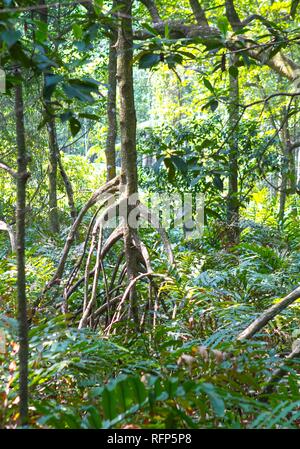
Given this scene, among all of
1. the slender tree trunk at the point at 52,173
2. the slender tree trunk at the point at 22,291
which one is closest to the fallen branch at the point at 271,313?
the slender tree trunk at the point at 22,291

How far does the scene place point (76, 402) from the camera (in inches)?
75.2

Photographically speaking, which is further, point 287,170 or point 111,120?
point 287,170

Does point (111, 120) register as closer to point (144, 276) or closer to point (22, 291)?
point (144, 276)

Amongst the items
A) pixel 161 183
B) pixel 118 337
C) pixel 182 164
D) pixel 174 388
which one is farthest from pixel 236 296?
pixel 161 183

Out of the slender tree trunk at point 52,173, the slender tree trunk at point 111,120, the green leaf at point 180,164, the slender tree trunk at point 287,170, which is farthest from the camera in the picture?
the slender tree trunk at point 52,173

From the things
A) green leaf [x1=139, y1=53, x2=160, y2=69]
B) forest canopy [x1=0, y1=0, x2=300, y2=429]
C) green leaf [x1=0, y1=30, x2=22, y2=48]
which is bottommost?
forest canopy [x1=0, y1=0, x2=300, y2=429]

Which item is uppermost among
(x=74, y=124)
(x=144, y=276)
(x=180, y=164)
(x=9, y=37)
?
(x=9, y=37)

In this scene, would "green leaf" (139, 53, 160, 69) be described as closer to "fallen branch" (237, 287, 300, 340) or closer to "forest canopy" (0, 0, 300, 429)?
"forest canopy" (0, 0, 300, 429)

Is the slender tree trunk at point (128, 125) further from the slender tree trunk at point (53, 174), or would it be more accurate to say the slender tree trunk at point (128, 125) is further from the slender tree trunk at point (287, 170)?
the slender tree trunk at point (53, 174)

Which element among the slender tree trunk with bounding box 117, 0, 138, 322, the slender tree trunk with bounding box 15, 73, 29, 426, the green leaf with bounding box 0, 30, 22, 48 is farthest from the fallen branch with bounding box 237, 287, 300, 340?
the green leaf with bounding box 0, 30, 22, 48

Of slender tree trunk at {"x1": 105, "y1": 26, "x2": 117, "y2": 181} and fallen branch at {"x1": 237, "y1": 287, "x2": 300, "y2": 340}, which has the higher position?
slender tree trunk at {"x1": 105, "y1": 26, "x2": 117, "y2": 181}

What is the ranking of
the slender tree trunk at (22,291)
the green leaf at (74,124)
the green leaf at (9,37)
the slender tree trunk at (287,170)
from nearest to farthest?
the green leaf at (9,37), the slender tree trunk at (22,291), the green leaf at (74,124), the slender tree trunk at (287,170)

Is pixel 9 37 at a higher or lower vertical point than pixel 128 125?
higher

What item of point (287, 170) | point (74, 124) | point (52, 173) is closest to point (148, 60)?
point (74, 124)
